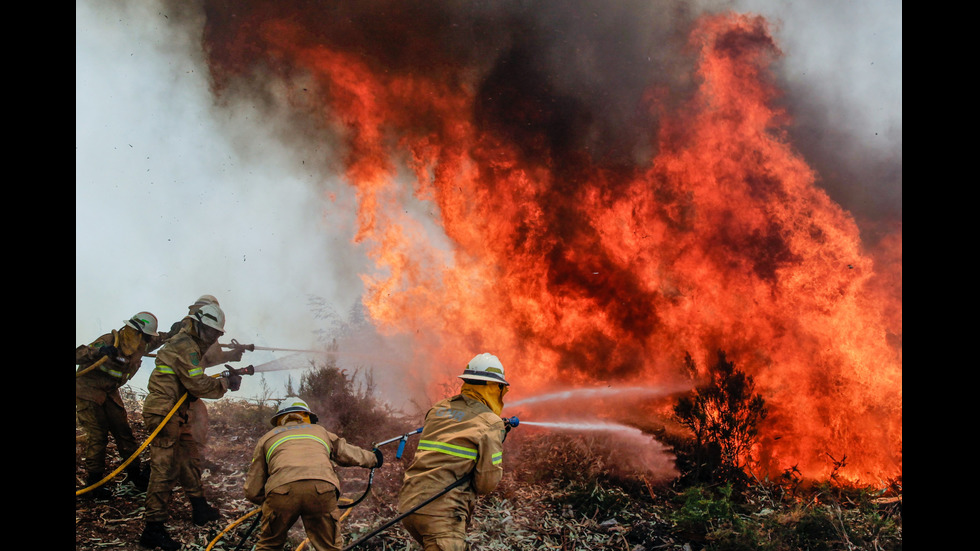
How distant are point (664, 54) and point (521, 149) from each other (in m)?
3.13

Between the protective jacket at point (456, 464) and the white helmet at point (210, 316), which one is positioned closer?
the protective jacket at point (456, 464)

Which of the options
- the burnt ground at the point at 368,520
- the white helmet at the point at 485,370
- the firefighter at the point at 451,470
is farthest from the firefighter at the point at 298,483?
the white helmet at the point at 485,370

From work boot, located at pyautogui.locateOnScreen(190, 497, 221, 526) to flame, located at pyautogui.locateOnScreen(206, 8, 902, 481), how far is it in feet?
15.0

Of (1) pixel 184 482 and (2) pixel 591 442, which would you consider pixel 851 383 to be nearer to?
(2) pixel 591 442

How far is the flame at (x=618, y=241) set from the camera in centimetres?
923

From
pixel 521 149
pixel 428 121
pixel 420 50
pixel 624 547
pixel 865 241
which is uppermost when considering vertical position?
pixel 420 50

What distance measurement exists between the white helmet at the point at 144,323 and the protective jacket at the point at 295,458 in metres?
3.84

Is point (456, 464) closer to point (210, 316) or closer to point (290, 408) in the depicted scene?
point (290, 408)

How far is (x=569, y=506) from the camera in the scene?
838 cm

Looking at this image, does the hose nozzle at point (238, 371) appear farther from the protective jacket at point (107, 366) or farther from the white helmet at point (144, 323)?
the protective jacket at point (107, 366)

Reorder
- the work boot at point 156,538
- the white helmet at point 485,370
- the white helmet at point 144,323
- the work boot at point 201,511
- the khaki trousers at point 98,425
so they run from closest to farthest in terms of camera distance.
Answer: the white helmet at point 485,370 < the work boot at point 156,538 < the work boot at point 201,511 < the khaki trousers at point 98,425 < the white helmet at point 144,323

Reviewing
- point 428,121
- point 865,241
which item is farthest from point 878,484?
point 428,121

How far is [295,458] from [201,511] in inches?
124

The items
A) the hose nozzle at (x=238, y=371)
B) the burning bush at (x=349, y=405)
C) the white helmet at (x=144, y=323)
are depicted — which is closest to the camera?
the hose nozzle at (x=238, y=371)
